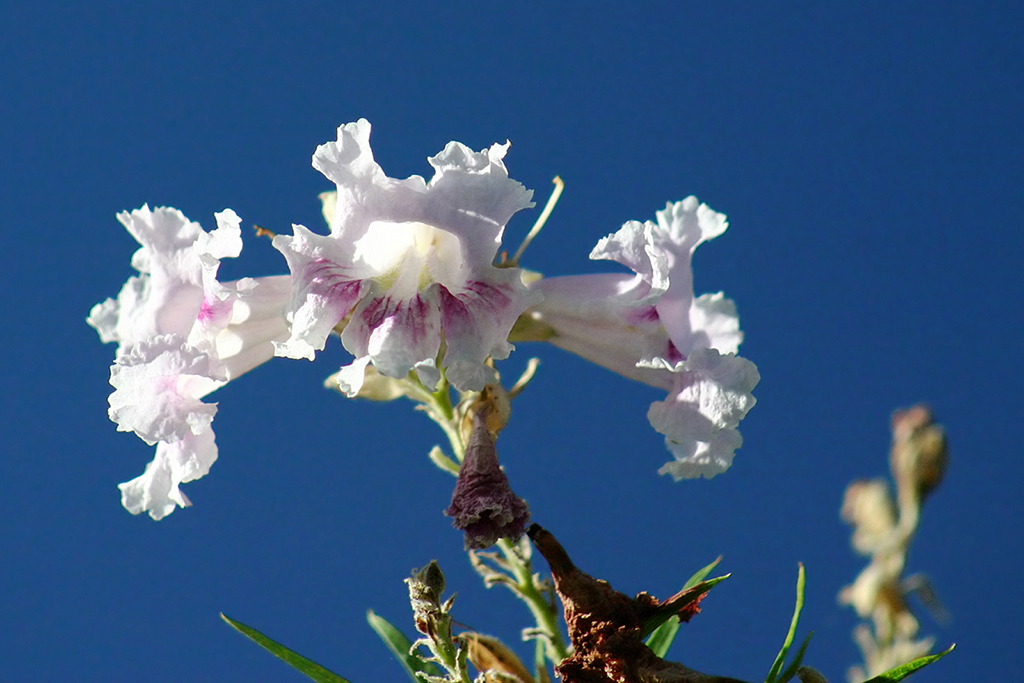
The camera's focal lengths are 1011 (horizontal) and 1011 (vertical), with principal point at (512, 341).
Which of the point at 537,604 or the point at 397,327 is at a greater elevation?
the point at 397,327

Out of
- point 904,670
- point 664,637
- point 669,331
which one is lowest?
point 904,670

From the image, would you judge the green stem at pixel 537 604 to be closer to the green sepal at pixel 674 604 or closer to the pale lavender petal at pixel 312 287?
the green sepal at pixel 674 604

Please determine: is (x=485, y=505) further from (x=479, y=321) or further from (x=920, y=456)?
(x=920, y=456)

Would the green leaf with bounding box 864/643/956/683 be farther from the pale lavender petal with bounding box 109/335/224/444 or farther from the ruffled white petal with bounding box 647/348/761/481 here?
the pale lavender petal with bounding box 109/335/224/444

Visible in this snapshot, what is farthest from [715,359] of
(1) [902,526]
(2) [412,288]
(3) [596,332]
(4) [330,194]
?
(1) [902,526]

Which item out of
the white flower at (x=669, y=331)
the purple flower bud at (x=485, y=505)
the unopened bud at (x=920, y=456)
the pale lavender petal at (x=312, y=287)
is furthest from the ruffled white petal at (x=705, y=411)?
the unopened bud at (x=920, y=456)

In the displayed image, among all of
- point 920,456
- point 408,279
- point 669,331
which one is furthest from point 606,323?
point 920,456

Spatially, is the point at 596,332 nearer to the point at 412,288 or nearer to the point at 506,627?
the point at 412,288
